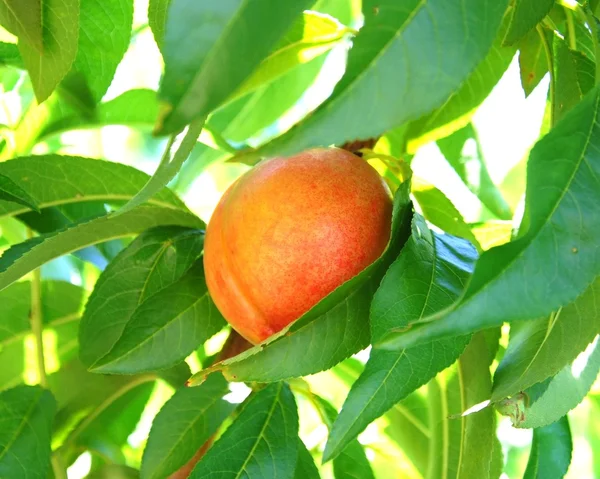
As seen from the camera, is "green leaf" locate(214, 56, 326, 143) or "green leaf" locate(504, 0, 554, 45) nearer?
"green leaf" locate(504, 0, 554, 45)

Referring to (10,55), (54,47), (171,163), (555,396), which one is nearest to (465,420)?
(555,396)

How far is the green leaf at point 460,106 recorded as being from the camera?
3.37 feet

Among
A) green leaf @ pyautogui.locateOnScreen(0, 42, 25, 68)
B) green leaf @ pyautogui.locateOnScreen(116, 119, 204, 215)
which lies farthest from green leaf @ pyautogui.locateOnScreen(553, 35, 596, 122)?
green leaf @ pyautogui.locateOnScreen(0, 42, 25, 68)

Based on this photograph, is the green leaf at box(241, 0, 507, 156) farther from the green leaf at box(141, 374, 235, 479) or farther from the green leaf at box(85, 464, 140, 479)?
the green leaf at box(85, 464, 140, 479)

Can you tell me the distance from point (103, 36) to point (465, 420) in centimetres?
56

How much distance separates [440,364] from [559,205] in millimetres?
190

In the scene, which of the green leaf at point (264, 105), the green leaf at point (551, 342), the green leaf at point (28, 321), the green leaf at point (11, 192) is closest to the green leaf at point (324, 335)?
the green leaf at point (551, 342)

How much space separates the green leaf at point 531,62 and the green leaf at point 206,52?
2.06 feet

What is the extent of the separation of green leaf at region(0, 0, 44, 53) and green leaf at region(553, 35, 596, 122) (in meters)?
0.48

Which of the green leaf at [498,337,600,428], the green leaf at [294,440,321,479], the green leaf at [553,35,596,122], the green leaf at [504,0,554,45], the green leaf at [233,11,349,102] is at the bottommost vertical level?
the green leaf at [294,440,321,479]

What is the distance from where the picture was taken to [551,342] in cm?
68

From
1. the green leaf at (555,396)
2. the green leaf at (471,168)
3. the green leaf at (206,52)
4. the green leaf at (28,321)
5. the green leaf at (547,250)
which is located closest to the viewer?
the green leaf at (206,52)

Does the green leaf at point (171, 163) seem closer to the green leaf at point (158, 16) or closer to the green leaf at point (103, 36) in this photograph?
the green leaf at point (158, 16)

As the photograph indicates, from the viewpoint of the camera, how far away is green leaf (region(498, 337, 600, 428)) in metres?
0.72
